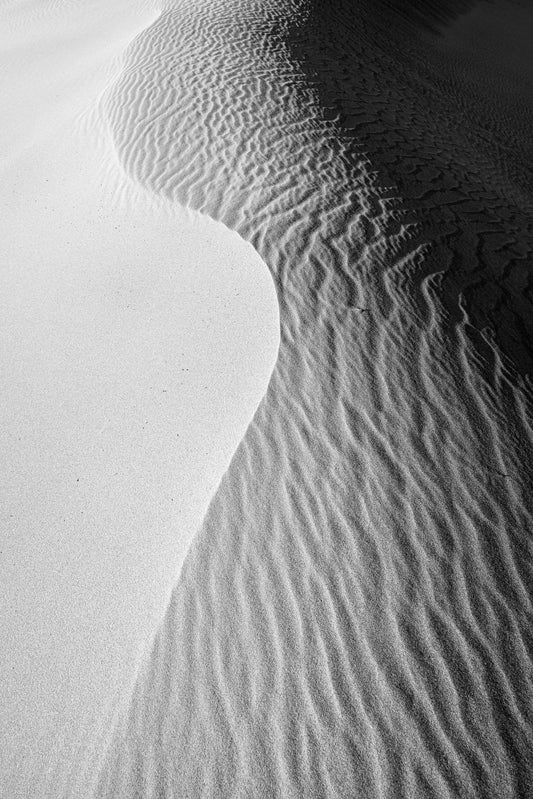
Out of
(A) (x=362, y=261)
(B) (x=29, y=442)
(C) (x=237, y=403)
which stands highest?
(A) (x=362, y=261)

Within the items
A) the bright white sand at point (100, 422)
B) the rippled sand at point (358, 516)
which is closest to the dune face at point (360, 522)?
the rippled sand at point (358, 516)

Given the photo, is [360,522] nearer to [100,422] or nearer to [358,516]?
[358,516]

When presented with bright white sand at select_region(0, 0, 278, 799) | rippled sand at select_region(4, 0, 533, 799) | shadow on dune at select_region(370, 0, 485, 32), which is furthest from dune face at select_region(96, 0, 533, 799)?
shadow on dune at select_region(370, 0, 485, 32)

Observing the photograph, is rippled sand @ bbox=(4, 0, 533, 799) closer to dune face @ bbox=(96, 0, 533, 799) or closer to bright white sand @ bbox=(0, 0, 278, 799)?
dune face @ bbox=(96, 0, 533, 799)

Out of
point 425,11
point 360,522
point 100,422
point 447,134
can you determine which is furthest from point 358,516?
point 425,11

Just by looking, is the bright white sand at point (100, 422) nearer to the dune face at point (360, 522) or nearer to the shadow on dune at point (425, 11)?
the dune face at point (360, 522)

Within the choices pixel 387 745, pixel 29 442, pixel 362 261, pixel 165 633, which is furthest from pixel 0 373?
pixel 387 745

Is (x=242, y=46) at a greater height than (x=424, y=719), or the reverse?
(x=242, y=46)

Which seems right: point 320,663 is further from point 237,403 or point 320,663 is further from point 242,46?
point 242,46
